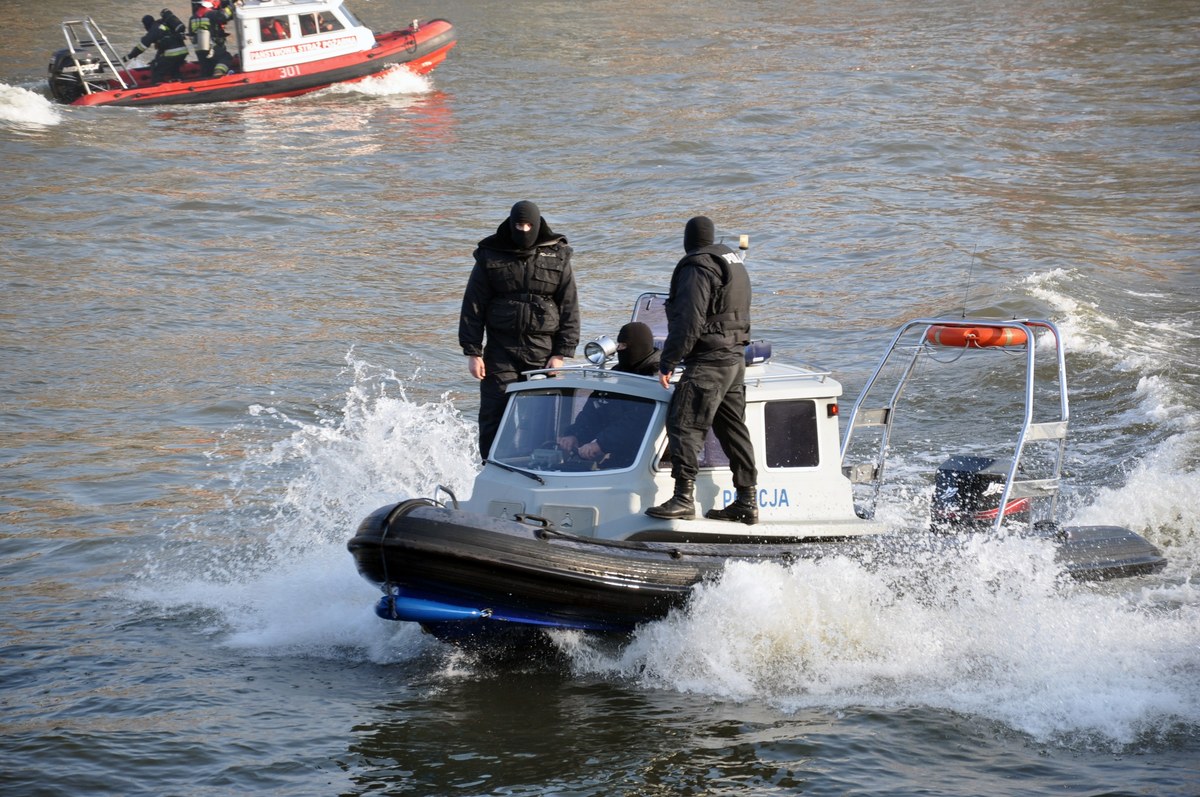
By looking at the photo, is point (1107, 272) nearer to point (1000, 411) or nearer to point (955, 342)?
point (1000, 411)

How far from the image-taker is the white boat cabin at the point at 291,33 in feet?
83.3

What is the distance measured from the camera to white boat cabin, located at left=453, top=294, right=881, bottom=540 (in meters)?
7.10

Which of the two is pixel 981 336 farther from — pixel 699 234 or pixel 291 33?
pixel 291 33

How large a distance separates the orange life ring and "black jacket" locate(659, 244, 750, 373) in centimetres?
A: 137

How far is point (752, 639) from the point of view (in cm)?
682

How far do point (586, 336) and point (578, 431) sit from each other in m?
6.36

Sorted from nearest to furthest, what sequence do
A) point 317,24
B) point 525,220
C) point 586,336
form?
1. point 525,220
2. point 586,336
3. point 317,24

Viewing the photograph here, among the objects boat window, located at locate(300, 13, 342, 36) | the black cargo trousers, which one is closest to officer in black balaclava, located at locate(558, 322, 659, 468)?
the black cargo trousers

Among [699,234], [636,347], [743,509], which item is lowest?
[743,509]

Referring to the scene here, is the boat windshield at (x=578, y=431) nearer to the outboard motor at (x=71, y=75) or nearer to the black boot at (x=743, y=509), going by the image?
the black boot at (x=743, y=509)

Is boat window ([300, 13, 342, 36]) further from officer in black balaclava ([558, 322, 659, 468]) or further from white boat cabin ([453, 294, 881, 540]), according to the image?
officer in black balaclava ([558, 322, 659, 468])

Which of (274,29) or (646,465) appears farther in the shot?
(274,29)

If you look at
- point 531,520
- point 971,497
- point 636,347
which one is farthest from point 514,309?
point 971,497

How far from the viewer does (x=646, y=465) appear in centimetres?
711
